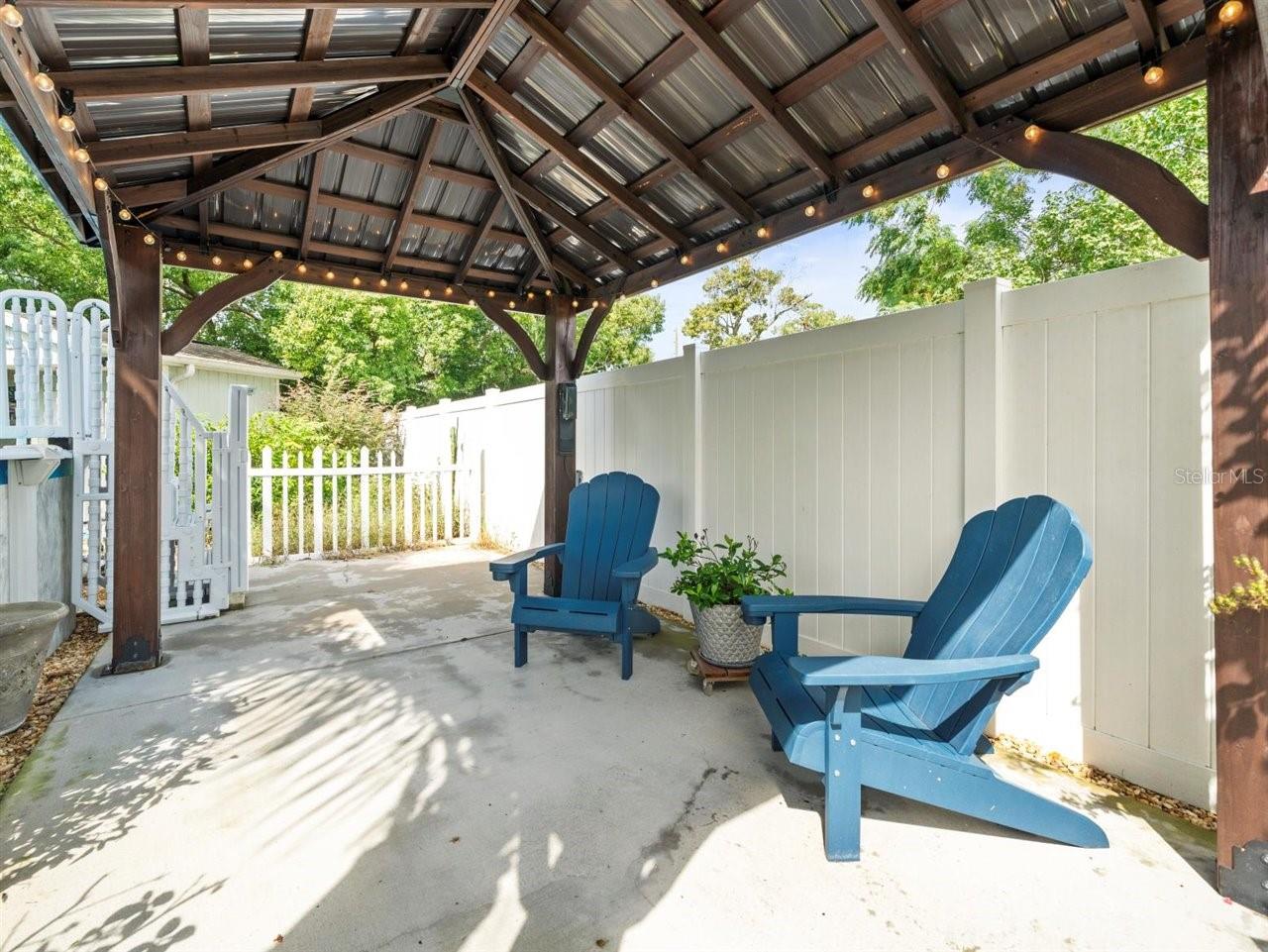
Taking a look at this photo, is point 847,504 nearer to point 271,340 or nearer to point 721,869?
point 721,869

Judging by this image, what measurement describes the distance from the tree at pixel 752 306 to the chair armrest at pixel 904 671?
1554 cm

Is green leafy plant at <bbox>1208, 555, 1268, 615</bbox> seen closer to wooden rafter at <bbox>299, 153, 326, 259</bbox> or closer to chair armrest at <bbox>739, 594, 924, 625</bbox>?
chair armrest at <bbox>739, 594, 924, 625</bbox>

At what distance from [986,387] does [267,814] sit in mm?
2996

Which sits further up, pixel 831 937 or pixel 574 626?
pixel 574 626

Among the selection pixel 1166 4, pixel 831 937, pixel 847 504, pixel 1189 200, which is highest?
pixel 1166 4

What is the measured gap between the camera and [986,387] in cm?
245

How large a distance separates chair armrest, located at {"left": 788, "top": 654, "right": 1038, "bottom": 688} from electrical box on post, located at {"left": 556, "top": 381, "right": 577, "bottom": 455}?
11.1ft

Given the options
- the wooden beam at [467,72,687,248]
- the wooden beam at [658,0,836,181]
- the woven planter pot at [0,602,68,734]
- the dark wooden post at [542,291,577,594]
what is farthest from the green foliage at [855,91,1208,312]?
the woven planter pot at [0,602,68,734]

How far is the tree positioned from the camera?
54.5ft

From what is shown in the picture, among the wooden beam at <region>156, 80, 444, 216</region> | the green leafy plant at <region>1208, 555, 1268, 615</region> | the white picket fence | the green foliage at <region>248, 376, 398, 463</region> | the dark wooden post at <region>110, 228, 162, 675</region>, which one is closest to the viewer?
the green leafy plant at <region>1208, 555, 1268, 615</region>

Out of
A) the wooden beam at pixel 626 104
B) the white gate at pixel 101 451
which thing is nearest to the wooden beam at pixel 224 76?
the wooden beam at pixel 626 104

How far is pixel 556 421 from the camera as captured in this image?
4.82 m

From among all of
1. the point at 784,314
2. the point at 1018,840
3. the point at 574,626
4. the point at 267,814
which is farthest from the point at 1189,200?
the point at 784,314

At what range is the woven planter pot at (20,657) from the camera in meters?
2.39
